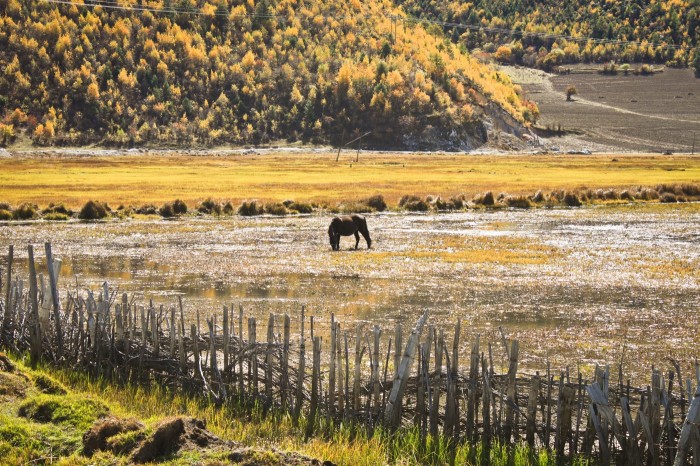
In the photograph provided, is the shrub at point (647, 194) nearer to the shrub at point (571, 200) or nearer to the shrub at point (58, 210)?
the shrub at point (571, 200)

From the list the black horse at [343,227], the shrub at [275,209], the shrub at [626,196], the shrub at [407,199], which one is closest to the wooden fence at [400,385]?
the black horse at [343,227]

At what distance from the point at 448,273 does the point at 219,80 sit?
120253 millimetres

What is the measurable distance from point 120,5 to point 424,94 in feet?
171

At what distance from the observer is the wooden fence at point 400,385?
9.46 m

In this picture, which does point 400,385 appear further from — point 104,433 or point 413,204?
point 413,204

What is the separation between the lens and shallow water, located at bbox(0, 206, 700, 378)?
18141 mm

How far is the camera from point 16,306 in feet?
47.6

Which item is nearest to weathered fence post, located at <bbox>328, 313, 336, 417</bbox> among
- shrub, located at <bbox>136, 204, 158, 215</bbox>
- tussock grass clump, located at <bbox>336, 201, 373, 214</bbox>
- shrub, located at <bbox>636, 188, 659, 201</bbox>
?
shrub, located at <bbox>136, 204, 158, 215</bbox>

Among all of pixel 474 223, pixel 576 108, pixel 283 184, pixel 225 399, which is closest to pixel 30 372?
pixel 225 399

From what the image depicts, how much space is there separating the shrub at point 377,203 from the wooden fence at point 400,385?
3587 cm

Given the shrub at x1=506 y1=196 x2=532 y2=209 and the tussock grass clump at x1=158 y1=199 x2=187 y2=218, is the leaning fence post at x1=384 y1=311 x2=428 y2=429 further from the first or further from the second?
the shrub at x1=506 y1=196 x2=532 y2=209

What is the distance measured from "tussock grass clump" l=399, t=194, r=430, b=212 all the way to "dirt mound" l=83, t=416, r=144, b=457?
42282 mm

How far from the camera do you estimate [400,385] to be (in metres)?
10.5

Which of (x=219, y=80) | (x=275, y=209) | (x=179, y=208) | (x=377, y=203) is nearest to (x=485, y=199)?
(x=377, y=203)
